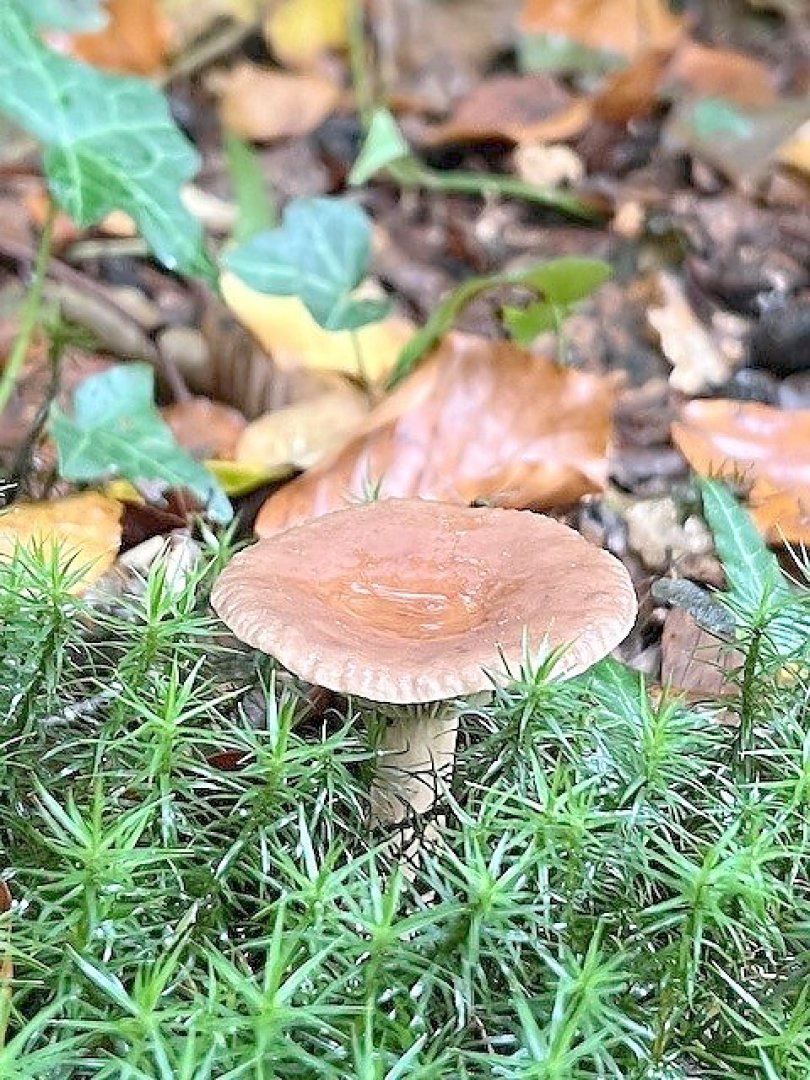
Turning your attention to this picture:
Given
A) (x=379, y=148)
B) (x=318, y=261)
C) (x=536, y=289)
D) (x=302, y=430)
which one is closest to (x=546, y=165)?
(x=379, y=148)

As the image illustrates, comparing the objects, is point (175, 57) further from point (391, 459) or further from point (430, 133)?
point (391, 459)

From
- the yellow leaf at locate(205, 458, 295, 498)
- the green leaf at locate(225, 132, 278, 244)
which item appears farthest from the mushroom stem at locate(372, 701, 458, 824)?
the green leaf at locate(225, 132, 278, 244)

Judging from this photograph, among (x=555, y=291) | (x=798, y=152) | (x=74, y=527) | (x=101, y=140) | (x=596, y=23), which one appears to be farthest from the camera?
(x=596, y=23)

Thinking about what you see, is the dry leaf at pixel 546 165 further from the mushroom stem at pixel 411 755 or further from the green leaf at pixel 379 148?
the mushroom stem at pixel 411 755

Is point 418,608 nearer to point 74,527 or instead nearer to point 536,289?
point 74,527

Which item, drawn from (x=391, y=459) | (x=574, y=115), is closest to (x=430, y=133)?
(x=574, y=115)

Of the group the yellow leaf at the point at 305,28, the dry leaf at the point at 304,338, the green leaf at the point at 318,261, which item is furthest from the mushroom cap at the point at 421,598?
the yellow leaf at the point at 305,28

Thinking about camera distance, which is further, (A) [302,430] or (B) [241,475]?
(A) [302,430]
